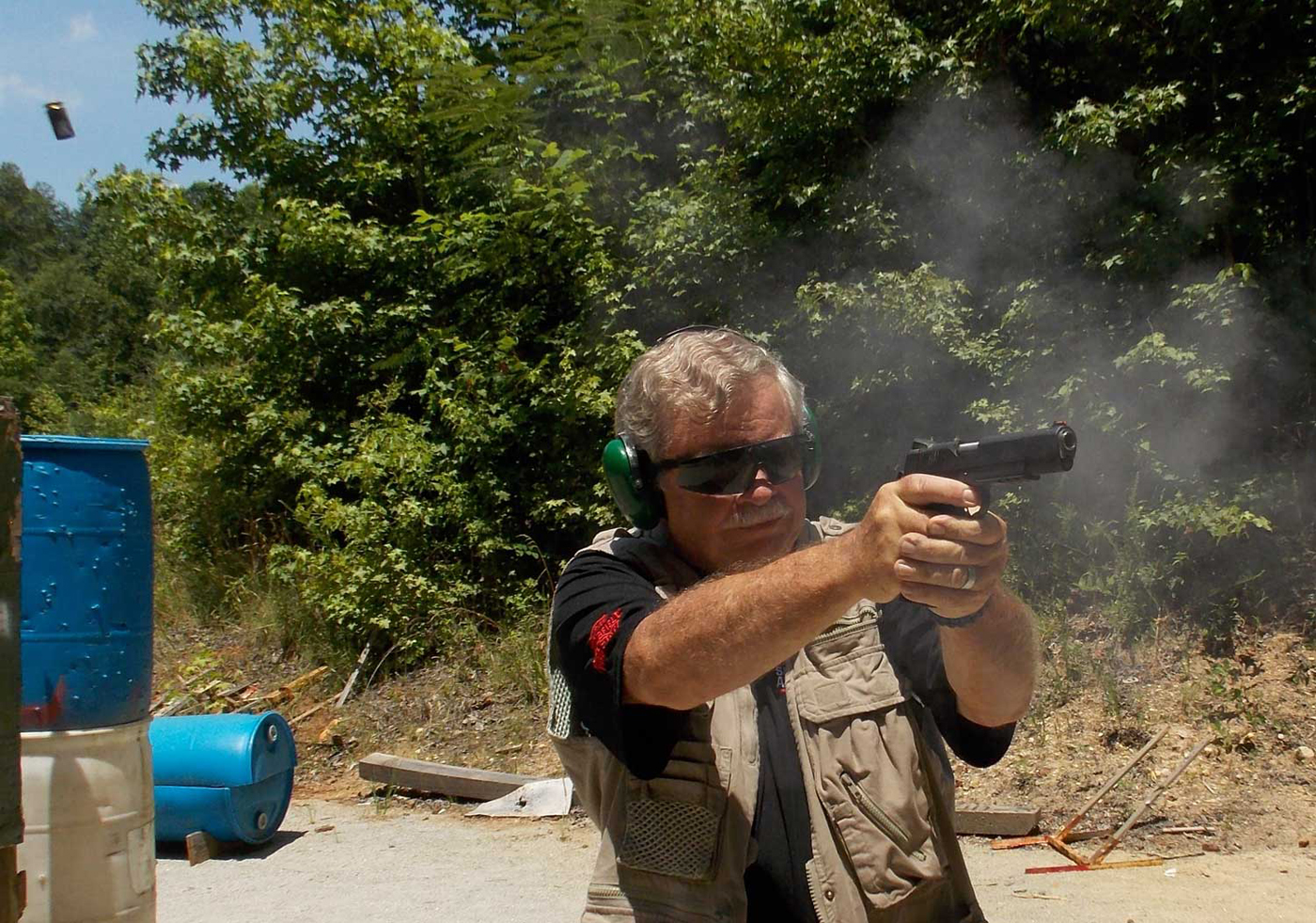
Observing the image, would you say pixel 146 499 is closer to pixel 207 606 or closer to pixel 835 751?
pixel 835 751

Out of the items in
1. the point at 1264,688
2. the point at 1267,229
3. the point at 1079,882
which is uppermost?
the point at 1267,229

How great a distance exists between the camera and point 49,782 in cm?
356

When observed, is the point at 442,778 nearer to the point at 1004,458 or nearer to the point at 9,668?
the point at 9,668

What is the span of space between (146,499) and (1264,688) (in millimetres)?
5309

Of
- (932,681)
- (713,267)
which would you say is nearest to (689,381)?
(932,681)

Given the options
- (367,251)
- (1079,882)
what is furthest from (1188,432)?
(367,251)

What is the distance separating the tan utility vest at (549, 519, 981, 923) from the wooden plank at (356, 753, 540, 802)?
4.56 meters

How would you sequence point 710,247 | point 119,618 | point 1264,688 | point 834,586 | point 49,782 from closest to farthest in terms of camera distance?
point 834,586 → point 49,782 → point 119,618 → point 1264,688 → point 710,247

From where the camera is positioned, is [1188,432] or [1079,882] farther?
[1188,432]

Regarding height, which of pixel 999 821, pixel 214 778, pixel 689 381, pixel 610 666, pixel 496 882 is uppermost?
pixel 689 381

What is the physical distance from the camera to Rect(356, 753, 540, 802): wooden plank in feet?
20.8

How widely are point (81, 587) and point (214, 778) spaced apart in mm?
2069

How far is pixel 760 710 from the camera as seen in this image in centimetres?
196

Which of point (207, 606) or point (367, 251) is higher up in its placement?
point (367, 251)
